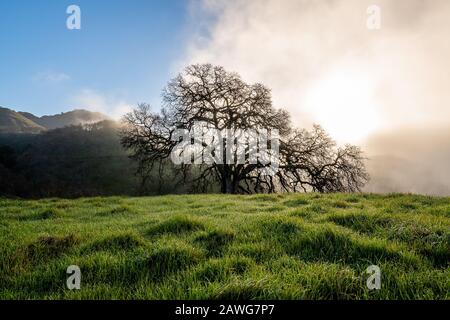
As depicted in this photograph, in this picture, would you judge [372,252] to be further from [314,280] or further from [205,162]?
[205,162]

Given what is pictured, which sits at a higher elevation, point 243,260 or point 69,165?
point 69,165

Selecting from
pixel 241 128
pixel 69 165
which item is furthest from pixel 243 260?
pixel 69 165

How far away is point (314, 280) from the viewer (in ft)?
11.7

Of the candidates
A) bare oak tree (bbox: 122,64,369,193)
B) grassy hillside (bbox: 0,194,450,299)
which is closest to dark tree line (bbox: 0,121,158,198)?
bare oak tree (bbox: 122,64,369,193)

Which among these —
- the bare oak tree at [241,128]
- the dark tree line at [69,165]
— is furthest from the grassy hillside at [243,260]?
the dark tree line at [69,165]

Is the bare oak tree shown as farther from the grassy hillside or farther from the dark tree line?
the grassy hillside

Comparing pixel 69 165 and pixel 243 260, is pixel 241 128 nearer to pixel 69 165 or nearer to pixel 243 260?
pixel 243 260

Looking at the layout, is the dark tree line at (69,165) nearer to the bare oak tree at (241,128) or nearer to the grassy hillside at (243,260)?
the bare oak tree at (241,128)

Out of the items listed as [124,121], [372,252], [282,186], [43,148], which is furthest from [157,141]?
[43,148]

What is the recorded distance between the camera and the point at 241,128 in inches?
1158

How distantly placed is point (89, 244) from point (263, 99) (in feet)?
84.6

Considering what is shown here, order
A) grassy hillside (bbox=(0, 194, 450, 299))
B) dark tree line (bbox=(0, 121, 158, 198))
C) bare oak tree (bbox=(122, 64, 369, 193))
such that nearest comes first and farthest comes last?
grassy hillside (bbox=(0, 194, 450, 299)) < bare oak tree (bbox=(122, 64, 369, 193)) < dark tree line (bbox=(0, 121, 158, 198))

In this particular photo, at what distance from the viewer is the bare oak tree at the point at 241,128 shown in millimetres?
29469

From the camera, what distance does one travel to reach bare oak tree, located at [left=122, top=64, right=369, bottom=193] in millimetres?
29469
